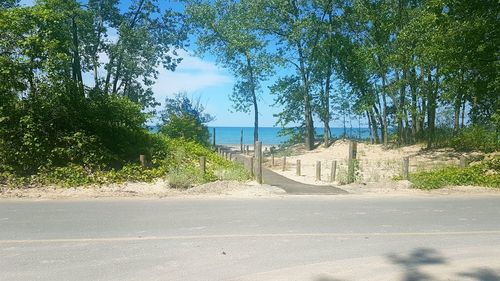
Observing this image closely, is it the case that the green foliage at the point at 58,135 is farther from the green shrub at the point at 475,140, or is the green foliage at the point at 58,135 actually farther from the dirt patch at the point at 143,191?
the green shrub at the point at 475,140

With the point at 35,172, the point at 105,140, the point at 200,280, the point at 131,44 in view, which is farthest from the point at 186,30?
the point at 200,280

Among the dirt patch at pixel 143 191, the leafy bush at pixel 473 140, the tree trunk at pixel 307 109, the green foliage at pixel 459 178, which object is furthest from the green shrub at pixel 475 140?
the dirt patch at pixel 143 191

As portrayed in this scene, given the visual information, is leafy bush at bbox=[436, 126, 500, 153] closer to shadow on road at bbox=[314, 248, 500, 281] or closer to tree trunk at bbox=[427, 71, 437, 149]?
tree trunk at bbox=[427, 71, 437, 149]

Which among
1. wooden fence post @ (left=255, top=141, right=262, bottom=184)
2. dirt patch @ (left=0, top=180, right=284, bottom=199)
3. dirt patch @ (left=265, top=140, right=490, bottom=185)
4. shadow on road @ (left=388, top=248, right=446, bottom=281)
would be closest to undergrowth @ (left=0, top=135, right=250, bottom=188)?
dirt patch @ (left=0, top=180, right=284, bottom=199)

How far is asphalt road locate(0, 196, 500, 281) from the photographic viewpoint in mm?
5242

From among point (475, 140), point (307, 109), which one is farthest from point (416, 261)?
point (307, 109)

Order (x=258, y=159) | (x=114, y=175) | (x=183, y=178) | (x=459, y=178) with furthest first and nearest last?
(x=459, y=178) < (x=114, y=175) < (x=258, y=159) < (x=183, y=178)

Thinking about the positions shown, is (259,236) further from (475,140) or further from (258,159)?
(475,140)

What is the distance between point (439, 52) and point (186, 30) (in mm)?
21038

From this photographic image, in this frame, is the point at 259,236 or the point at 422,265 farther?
the point at 259,236

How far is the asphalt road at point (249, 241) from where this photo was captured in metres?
5.24

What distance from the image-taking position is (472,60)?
18703mm

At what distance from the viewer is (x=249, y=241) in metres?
6.62

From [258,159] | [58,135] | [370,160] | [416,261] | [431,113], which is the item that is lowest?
[416,261]
